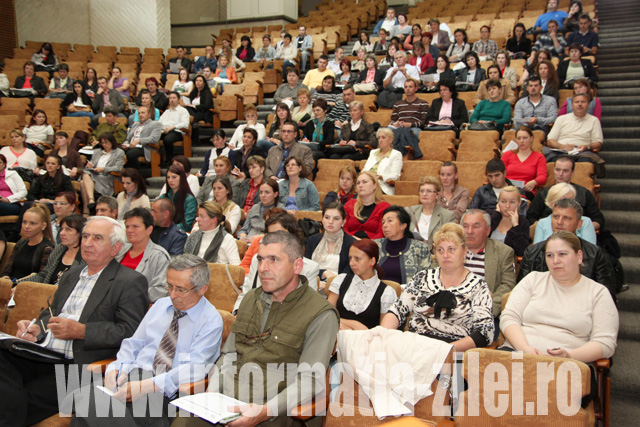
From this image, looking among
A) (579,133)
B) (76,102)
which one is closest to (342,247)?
(579,133)

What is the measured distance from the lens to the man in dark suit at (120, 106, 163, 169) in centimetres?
629

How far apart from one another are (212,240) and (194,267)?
146 centimetres

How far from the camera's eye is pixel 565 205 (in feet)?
9.99

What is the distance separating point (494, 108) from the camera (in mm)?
5609

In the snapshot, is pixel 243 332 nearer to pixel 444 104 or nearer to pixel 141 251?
pixel 141 251

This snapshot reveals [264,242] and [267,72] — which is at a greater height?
[267,72]

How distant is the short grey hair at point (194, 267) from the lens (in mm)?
2254

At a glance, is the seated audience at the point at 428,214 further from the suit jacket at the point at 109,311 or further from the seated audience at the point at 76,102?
the seated audience at the point at 76,102

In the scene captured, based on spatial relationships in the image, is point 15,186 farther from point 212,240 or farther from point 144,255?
point 144,255

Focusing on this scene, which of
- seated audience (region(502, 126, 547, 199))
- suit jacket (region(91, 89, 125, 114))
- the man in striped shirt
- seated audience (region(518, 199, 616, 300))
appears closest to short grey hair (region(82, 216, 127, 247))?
seated audience (region(518, 199, 616, 300))

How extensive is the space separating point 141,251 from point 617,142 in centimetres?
453

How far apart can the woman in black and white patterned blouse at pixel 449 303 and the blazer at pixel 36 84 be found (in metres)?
7.69

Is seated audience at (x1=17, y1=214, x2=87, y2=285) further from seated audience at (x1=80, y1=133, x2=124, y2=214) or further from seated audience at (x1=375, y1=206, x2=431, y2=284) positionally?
seated audience at (x1=80, y1=133, x2=124, y2=214)

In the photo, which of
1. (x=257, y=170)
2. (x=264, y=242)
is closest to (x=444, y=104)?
(x=257, y=170)
